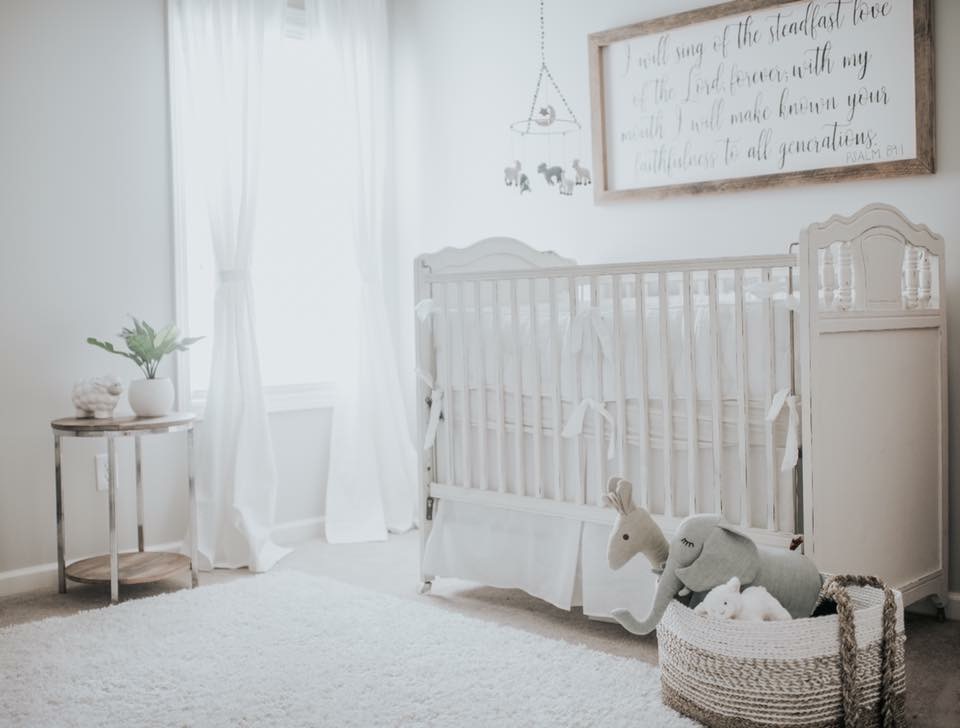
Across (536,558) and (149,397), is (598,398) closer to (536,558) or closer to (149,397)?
(536,558)

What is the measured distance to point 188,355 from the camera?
345 centimetres

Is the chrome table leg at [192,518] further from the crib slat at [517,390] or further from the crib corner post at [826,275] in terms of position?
the crib corner post at [826,275]

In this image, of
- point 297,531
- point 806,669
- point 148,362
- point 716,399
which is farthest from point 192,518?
point 806,669

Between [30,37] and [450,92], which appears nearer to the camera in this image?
[30,37]

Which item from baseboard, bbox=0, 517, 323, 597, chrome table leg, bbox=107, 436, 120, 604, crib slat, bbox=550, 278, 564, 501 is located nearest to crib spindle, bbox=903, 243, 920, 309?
crib slat, bbox=550, 278, 564, 501

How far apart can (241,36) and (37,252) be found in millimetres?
1056

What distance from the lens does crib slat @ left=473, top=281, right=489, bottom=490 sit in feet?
9.15

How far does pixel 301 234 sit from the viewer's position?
3820 millimetres

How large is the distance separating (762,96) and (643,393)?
1.12 meters

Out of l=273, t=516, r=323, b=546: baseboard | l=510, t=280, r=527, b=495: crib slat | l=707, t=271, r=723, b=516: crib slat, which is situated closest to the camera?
l=707, t=271, r=723, b=516: crib slat

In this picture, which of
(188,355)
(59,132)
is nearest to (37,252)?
(59,132)

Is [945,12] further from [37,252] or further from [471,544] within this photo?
[37,252]

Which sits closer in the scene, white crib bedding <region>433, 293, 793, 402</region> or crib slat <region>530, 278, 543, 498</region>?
white crib bedding <region>433, 293, 793, 402</region>

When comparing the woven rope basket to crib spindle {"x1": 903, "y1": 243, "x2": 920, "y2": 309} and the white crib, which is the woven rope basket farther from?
crib spindle {"x1": 903, "y1": 243, "x2": 920, "y2": 309}
